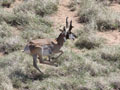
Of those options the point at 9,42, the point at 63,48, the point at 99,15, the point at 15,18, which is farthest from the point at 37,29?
the point at 99,15

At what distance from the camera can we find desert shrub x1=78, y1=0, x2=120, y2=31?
12.0 m

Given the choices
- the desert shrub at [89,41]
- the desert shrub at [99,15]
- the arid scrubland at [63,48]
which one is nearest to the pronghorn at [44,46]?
the arid scrubland at [63,48]

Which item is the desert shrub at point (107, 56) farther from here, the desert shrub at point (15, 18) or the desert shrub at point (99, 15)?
the desert shrub at point (15, 18)

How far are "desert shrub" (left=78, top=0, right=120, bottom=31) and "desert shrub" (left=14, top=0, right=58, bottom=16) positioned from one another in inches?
35.3

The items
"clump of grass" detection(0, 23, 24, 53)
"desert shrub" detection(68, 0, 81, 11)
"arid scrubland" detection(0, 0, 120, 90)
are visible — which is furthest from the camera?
"desert shrub" detection(68, 0, 81, 11)

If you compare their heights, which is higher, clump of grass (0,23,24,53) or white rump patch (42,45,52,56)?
white rump patch (42,45,52,56)

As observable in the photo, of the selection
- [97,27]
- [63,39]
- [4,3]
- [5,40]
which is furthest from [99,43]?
[4,3]

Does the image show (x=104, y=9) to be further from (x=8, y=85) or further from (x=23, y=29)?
(x=8, y=85)

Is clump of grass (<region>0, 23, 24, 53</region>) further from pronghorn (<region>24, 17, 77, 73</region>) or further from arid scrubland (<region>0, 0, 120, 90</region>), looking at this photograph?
pronghorn (<region>24, 17, 77, 73</region>)

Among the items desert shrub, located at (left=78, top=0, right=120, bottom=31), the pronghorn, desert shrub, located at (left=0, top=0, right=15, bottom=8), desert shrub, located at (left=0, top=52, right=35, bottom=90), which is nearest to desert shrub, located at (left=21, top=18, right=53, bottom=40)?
desert shrub, located at (left=78, top=0, right=120, bottom=31)

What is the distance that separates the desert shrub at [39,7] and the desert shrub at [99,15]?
35.3 inches

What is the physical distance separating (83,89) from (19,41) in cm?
281

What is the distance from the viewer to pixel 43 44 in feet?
30.2

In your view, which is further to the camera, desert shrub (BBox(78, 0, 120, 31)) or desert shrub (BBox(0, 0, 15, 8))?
desert shrub (BBox(0, 0, 15, 8))
